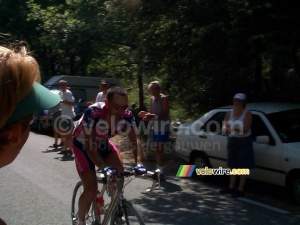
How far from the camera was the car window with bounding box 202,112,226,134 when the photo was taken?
895cm

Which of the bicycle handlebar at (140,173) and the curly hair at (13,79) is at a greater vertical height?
the curly hair at (13,79)

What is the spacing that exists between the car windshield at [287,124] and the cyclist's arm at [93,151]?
373 centimetres

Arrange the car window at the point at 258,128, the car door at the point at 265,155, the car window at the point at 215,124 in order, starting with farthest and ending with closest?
the car window at the point at 215,124
the car window at the point at 258,128
the car door at the point at 265,155

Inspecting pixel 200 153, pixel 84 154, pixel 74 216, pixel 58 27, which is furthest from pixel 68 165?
pixel 58 27

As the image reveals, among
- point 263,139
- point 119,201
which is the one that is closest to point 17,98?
point 119,201

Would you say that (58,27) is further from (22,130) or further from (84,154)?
(22,130)

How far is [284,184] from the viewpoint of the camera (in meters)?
7.36

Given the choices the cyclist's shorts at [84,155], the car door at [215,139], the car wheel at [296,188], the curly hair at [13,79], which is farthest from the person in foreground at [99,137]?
the car door at [215,139]

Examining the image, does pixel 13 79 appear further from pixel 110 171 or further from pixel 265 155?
pixel 265 155

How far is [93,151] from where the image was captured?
4766mm

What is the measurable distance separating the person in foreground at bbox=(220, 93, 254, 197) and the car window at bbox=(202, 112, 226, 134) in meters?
0.66

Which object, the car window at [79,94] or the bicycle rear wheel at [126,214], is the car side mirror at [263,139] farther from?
the car window at [79,94]

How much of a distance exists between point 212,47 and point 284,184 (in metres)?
3.95

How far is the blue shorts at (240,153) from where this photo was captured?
768cm
